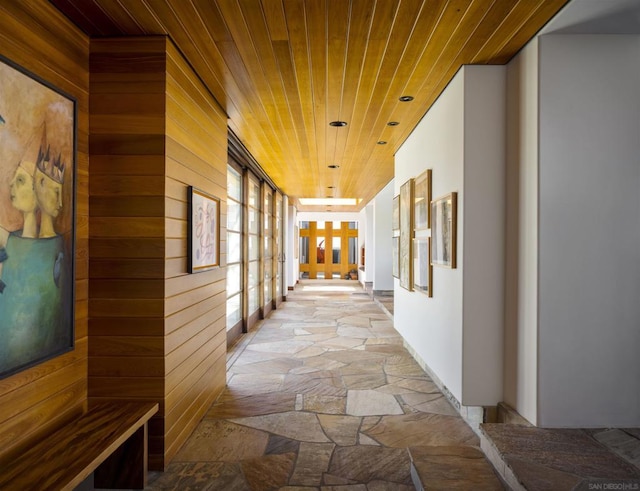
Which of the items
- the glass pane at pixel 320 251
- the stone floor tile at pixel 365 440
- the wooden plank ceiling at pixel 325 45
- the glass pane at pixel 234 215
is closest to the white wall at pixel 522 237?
the wooden plank ceiling at pixel 325 45

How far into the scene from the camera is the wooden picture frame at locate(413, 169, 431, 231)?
3852mm

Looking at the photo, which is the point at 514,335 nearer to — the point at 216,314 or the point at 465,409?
the point at 465,409

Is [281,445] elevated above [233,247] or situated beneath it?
situated beneath

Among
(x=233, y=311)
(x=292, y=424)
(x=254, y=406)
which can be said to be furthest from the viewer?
(x=233, y=311)

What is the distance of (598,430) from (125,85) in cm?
338

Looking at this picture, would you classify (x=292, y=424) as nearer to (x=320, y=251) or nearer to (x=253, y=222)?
(x=253, y=222)

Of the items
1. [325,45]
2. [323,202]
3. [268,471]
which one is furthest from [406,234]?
[323,202]

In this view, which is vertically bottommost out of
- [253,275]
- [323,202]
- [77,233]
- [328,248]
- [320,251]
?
[253,275]

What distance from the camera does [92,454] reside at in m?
1.93

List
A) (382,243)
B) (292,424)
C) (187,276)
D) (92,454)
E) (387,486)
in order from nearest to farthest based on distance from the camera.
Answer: (92,454) < (387,486) < (187,276) < (292,424) < (382,243)

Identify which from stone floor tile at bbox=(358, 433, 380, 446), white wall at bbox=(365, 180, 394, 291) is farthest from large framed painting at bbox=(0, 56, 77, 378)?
white wall at bbox=(365, 180, 394, 291)

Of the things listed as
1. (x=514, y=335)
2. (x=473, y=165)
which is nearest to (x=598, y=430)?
(x=514, y=335)

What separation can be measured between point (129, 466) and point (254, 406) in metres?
1.36

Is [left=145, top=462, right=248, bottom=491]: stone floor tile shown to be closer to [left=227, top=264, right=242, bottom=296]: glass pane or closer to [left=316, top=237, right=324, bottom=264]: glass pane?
[left=227, top=264, right=242, bottom=296]: glass pane
